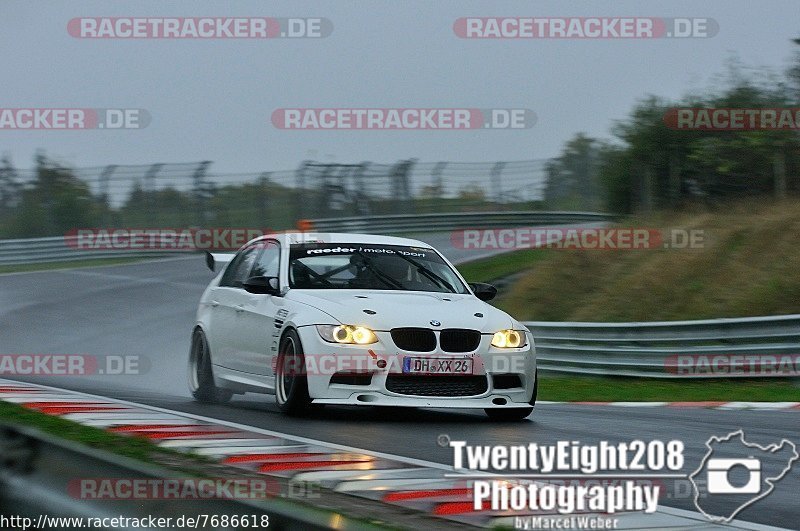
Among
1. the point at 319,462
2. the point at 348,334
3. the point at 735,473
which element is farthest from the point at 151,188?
the point at 735,473

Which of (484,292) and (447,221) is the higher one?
(447,221)

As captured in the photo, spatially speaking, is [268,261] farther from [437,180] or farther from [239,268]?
[437,180]

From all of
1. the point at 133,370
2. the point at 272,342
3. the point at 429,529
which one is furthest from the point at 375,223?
the point at 429,529

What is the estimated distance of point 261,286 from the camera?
984cm

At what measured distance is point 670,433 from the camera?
8.54 m

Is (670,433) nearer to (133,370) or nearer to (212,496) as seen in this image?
(212,496)

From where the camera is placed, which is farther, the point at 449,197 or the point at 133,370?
the point at 449,197

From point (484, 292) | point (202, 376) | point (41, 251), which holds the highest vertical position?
point (41, 251)

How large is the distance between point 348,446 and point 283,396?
1884 mm

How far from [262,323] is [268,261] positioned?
85cm

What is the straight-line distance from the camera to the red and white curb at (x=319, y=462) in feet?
17.6

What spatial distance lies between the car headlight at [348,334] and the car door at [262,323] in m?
0.64
